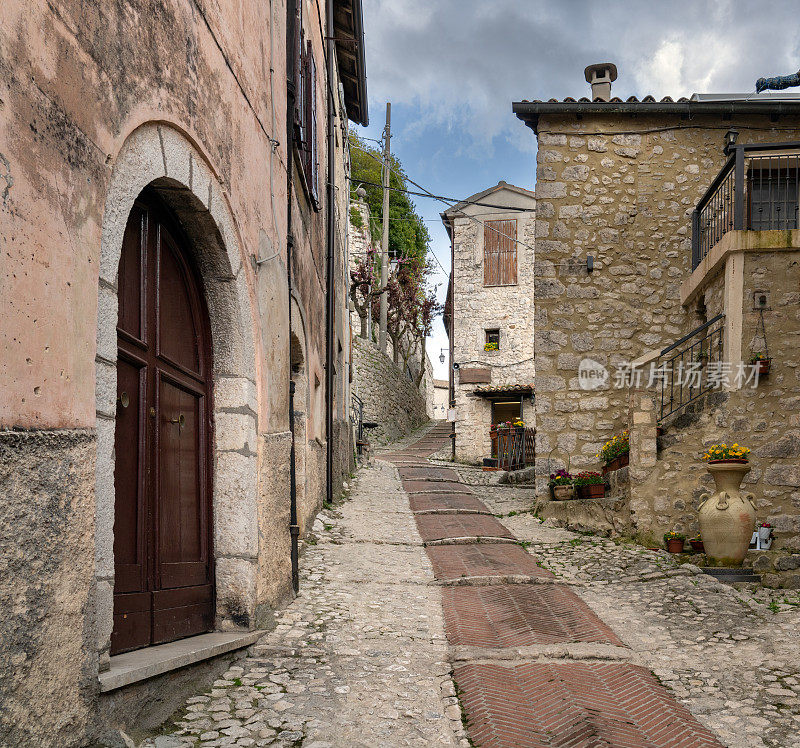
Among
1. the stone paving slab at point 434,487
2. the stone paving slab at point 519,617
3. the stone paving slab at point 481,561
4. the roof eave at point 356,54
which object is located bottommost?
the stone paving slab at point 434,487

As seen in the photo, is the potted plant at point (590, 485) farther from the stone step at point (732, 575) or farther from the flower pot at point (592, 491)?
the stone step at point (732, 575)

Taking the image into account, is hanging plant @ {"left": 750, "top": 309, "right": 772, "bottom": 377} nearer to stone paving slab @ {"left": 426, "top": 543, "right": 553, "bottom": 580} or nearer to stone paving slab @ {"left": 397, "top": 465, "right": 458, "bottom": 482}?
stone paving slab @ {"left": 426, "top": 543, "right": 553, "bottom": 580}

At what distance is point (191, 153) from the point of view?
3.39m

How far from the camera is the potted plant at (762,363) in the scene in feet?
23.3

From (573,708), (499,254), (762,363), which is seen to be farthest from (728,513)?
(499,254)

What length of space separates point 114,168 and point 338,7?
9609 mm

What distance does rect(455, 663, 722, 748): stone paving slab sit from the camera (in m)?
3.29

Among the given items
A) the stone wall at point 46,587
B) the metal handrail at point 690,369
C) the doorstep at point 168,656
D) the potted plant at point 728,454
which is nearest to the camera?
the stone wall at point 46,587

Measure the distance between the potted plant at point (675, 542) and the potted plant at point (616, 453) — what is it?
136cm

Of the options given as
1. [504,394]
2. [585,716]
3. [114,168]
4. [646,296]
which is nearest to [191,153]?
[114,168]

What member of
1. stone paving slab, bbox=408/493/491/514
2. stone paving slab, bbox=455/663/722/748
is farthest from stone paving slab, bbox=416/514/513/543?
stone paving slab, bbox=455/663/722/748

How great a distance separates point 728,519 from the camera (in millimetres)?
6484

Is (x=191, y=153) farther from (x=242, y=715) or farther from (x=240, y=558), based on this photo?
(x=242, y=715)

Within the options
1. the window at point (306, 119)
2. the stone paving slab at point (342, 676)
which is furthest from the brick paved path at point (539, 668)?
the window at point (306, 119)
